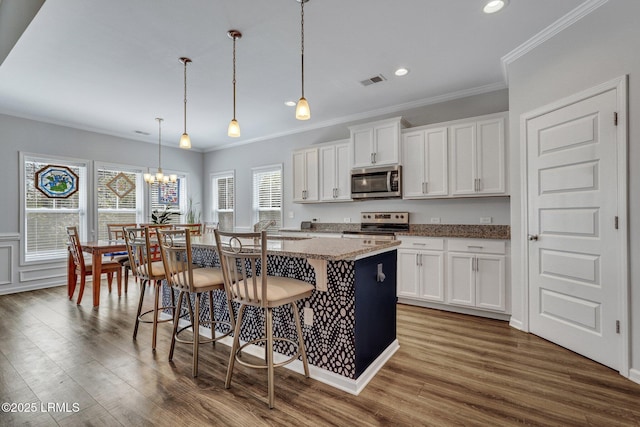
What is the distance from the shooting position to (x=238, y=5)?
7.59ft

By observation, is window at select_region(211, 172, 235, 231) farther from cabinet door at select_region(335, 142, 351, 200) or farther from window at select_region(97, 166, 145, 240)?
cabinet door at select_region(335, 142, 351, 200)

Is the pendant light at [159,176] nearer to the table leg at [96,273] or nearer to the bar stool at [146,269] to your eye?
the table leg at [96,273]

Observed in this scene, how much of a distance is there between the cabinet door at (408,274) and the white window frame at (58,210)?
17.2 feet

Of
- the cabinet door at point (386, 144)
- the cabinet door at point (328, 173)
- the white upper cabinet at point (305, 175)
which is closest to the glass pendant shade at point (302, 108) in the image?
the cabinet door at point (386, 144)

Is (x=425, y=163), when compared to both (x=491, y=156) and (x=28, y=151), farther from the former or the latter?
(x=28, y=151)

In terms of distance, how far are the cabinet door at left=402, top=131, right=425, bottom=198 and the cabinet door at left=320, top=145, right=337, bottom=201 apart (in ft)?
3.65

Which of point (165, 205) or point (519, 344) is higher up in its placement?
point (165, 205)

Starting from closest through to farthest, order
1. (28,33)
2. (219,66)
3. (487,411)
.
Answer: (487,411) → (28,33) → (219,66)

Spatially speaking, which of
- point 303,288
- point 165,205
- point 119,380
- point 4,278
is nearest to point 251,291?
point 303,288

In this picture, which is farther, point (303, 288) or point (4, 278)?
point (4, 278)

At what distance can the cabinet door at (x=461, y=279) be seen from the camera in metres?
3.41

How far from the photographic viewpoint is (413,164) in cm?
403

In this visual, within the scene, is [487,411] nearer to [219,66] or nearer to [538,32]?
[538,32]

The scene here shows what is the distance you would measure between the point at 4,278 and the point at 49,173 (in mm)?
1681
